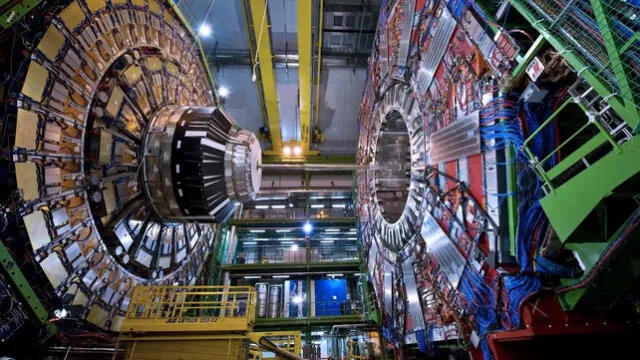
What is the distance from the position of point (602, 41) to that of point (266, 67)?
827 cm

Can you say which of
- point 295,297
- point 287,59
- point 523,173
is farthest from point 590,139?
point 295,297

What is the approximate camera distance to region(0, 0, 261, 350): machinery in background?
2625 mm

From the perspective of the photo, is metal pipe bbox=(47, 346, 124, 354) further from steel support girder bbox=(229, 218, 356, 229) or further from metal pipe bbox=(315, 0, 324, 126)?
metal pipe bbox=(315, 0, 324, 126)

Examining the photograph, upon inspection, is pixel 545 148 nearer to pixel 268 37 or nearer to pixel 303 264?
pixel 268 37

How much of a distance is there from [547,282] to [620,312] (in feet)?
2.33

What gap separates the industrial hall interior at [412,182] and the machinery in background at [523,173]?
0.06 ft

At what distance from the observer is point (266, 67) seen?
9359 millimetres

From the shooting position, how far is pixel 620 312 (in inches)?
105

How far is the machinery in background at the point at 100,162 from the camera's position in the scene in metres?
2.62

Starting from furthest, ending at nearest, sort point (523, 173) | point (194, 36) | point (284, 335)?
1. point (284, 335)
2. point (194, 36)
3. point (523, 173)

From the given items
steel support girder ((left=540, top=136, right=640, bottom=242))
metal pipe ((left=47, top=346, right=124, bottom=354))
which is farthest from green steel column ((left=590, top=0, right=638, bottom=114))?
metal pipe ((left=47, top=346, right=124, bottom=354))

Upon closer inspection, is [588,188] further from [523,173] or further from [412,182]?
[412,182]

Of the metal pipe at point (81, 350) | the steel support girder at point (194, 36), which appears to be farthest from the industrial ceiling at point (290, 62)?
the metal pipe at point (81, 350)

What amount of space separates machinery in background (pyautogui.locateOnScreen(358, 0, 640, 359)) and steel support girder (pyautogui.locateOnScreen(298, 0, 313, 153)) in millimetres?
3896
